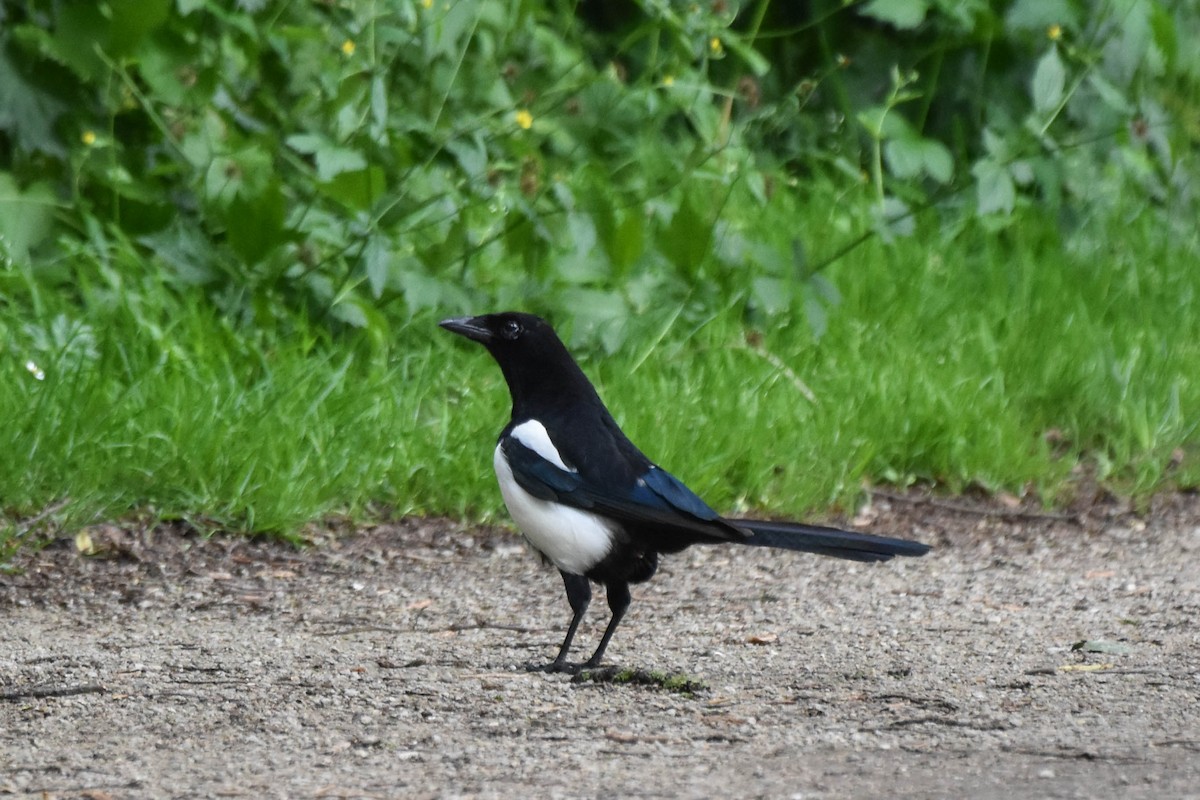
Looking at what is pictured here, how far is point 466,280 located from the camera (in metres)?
5.62

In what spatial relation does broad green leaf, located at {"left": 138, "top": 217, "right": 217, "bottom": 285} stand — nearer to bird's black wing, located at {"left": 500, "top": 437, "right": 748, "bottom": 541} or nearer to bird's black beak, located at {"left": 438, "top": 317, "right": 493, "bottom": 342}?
bird's black beak, located at {"left": 438, "top": 317, "right": 493, "bottom": 342}

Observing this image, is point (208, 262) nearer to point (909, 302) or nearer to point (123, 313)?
point (123, 313)

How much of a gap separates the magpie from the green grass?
1180 millimetres

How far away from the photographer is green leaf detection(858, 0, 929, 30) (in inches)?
248

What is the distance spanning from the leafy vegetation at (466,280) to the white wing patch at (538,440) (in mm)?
1122

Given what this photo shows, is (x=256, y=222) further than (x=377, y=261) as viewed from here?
Yes

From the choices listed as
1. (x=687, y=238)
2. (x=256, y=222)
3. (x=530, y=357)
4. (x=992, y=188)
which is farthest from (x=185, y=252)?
(x=992, y=188)

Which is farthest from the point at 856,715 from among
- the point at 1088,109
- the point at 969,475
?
the point at 1088,109

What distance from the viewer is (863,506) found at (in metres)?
5.29

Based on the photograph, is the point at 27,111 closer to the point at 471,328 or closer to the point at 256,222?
the point at 256,222

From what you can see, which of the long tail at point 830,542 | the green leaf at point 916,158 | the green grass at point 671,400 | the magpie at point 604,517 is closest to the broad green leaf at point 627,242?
the green grass at point 671,400

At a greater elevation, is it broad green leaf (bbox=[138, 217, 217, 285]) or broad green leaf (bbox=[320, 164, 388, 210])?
broad green leaf (bbox=[320, 164, 388, 210])

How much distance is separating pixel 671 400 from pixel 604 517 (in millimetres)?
1792

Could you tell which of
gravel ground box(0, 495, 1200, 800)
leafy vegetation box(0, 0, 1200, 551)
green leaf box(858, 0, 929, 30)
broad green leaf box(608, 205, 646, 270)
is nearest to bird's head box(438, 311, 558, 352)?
gravel ground box(0, 495, 1200, 800)
